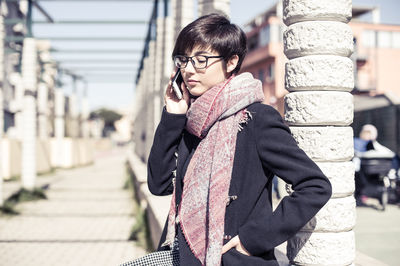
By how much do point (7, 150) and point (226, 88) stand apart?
16.5 metres

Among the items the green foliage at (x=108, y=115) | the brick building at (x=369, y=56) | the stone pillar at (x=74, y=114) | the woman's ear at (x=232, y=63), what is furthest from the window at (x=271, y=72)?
the green foliage at (x=108, y=115)

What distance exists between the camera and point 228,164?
1705 mm

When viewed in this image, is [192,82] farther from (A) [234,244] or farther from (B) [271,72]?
(B) [271,72]

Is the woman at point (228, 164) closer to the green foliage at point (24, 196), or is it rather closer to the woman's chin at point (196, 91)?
the woman's chin at point (196, 91)

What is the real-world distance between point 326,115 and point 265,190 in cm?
68

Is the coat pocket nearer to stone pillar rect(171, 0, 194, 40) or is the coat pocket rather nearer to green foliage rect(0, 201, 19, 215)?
stone pillar rect(171, 0, 194, 40)

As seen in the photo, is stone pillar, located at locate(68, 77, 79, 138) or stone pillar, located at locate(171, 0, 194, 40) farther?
stone pillar, located at locate(68, 77, 79, 138)

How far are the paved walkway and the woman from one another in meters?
3.98

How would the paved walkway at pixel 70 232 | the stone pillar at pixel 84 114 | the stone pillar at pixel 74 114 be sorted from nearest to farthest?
the paved walkway at pixel 70 232 → the stone pillar at pixel 74 114 → the stone pillar at pixel 84 114

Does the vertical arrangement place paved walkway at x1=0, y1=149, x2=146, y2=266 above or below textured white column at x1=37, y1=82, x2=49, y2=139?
below

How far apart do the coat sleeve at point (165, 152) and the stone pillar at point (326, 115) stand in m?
0.70

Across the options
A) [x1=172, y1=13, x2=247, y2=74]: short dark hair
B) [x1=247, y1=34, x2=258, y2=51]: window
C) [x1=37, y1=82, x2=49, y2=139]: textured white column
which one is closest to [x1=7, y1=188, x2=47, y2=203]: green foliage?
[x1=172, y1=13, x2=247, y2=74]: short dark hair

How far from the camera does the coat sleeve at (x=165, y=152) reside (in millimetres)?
1950

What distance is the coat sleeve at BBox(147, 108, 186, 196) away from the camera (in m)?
1.95
